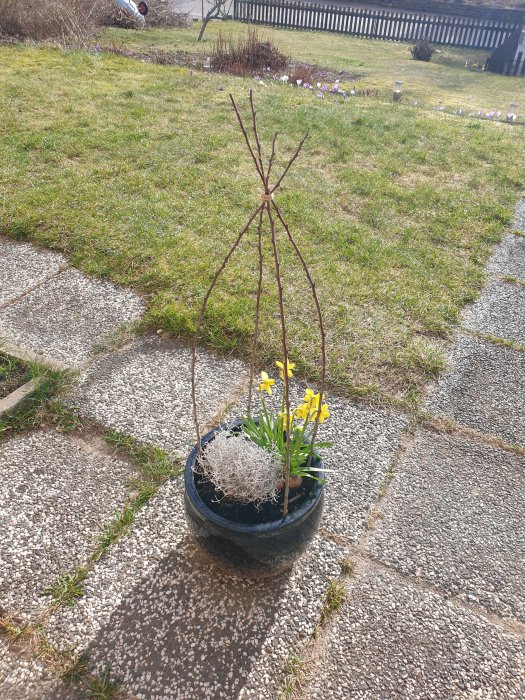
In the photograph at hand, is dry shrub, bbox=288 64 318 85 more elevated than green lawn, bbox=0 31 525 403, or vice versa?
dry shrub, bbox=288 64 318 85

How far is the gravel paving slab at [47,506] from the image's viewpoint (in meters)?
2.08

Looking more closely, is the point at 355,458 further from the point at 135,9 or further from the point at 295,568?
the point at 135,9

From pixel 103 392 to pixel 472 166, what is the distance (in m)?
5.34

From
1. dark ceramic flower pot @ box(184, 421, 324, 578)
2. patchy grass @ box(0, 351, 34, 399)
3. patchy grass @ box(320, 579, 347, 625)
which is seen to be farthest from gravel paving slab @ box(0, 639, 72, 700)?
patchy grass @ box(0, 351, 34, 399)

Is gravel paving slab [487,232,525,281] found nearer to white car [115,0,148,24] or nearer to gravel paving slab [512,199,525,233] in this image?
gravel paving slab [512,199,525,233]

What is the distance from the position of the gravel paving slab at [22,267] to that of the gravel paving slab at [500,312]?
3.01 meters

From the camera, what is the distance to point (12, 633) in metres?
1.90

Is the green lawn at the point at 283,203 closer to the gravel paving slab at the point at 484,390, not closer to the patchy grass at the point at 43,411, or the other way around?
the gravel paving slab at the point at 484,390

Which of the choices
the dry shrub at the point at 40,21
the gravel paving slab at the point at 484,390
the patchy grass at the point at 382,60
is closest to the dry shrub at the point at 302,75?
the patchy grass at the point at 382,60

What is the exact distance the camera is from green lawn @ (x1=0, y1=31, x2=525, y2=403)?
3.56m

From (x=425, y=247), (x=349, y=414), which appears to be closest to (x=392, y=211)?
(x=425, y=247)

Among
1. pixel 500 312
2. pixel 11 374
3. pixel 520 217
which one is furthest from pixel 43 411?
pixel 520 217

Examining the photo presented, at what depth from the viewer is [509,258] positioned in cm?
462

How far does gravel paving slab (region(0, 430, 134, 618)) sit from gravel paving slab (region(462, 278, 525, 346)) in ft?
8.42
